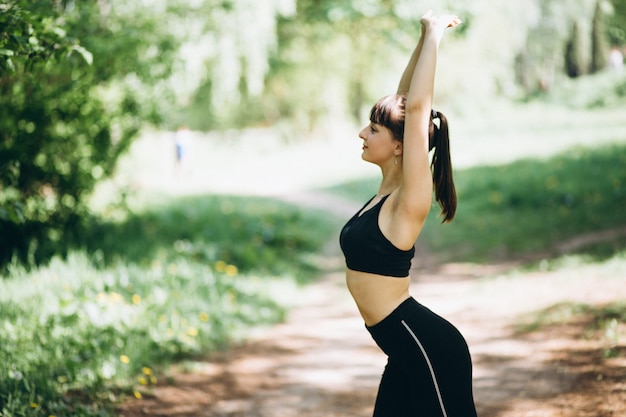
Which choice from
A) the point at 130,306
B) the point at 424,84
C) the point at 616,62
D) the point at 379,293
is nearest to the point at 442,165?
the point at 424,84

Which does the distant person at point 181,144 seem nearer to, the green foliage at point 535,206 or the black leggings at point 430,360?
the green foliage at point 535,206

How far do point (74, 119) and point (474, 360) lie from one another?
5.99m

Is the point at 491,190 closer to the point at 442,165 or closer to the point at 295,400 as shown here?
the point at 295,400

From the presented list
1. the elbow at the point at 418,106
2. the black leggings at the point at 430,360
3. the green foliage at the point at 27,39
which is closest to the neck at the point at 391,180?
the elbow at the point at 418,106

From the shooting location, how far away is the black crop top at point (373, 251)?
2490 millimetres

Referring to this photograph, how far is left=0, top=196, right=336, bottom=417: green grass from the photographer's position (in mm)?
4414

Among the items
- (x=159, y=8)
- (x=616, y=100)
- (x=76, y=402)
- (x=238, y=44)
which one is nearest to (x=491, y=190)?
(x=238, y=44)

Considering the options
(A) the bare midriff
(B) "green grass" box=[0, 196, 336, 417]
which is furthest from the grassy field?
(A) the bare midriff

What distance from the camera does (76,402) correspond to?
4.22 meters

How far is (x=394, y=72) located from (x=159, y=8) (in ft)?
58.9

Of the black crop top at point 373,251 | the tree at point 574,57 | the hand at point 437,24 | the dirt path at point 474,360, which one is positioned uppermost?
the tree at point 574,57

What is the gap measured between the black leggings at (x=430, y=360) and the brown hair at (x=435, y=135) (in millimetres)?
517

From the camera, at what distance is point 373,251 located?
251cm

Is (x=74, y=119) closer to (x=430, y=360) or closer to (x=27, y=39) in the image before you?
(x=27, y=39)
